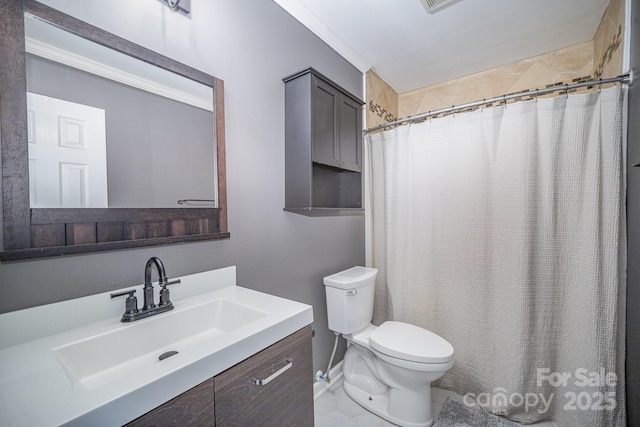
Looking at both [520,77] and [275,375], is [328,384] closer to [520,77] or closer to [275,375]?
[275,375]

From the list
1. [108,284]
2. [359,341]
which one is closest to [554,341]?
[359,341]

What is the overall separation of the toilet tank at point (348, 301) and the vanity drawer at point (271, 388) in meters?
0.70

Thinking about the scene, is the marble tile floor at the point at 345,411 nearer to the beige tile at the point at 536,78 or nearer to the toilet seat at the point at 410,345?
the toilet seat at the point at 410,345

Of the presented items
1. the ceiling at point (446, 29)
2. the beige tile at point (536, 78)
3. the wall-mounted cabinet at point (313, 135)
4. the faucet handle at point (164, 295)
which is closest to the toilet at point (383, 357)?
the wall-mounted cabinet at point (313, 135)

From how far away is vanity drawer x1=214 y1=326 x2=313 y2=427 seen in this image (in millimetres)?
703

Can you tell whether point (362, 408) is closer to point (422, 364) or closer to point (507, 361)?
point (422, 364)

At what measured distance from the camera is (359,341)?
167cm

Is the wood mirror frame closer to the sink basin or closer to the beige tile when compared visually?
the sink basin

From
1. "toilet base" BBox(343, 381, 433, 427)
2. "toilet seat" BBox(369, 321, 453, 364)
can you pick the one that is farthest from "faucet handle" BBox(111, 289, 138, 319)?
"toilet base" BBox(343, 381, 433, 427)

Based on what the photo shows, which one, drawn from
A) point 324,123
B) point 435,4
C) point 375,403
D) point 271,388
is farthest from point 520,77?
point 271,388

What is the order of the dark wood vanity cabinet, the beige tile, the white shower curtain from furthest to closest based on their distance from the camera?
the beige tile → the white shower curtain → the dark wood vanity cabinet

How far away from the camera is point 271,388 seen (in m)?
0.82

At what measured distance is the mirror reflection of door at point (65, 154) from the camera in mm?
779

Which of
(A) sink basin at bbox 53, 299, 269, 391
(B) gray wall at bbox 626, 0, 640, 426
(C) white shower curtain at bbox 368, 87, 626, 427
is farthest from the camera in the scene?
(C) white shower curtain at bbox 368, 87, 626, 427
